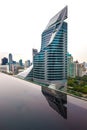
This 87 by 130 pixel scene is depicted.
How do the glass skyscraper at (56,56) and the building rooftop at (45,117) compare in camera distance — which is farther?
the glass skyscraper at (56,56)

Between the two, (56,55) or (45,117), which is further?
(56,55)

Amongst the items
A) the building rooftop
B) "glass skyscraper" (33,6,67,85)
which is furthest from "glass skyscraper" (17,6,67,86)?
the building rooftop

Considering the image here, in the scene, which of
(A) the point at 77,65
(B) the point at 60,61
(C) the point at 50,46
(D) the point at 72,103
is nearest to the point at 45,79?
(B) the point at 60,61

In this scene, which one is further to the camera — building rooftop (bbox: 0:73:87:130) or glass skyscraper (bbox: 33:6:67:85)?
glass skyscraper (bbox: 33:6:67:85)

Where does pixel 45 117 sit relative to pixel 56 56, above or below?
below

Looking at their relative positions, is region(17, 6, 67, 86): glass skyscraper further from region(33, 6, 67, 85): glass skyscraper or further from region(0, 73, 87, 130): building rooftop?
region(0, 73, 87, 130): building rooftop

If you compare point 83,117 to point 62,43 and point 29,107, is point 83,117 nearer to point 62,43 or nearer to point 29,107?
point 29,107

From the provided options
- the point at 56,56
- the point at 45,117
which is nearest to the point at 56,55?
the point at 56,56

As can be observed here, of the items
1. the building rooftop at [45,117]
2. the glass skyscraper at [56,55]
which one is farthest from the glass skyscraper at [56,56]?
the building rooftop at [45,117]

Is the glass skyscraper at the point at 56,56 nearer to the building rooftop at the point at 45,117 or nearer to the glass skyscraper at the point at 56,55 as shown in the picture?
the glass skyscraper at the point at 56,55

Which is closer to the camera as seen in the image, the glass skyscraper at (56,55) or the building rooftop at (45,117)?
the building rooftop at (45,117)

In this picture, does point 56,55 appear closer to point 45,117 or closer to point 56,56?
point 56,56
